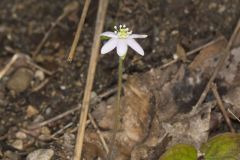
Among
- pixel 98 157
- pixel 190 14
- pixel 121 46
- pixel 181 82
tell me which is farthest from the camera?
pixel 190 14

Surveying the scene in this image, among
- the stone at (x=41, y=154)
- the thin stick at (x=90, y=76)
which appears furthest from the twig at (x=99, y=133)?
the stone at (x=41, y=154)

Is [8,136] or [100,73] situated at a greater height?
[100,73]

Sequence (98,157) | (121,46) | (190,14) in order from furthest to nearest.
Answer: (190,14), (98,157), (121,46)

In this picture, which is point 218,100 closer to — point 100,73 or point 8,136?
point 100,73

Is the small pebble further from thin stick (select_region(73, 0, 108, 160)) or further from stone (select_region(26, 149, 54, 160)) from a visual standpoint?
stone (select_region(26, 149, 54, 160))

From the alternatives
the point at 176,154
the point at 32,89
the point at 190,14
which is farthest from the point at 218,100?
the point at 32,89

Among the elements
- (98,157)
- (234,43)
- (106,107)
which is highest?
(234,43)
